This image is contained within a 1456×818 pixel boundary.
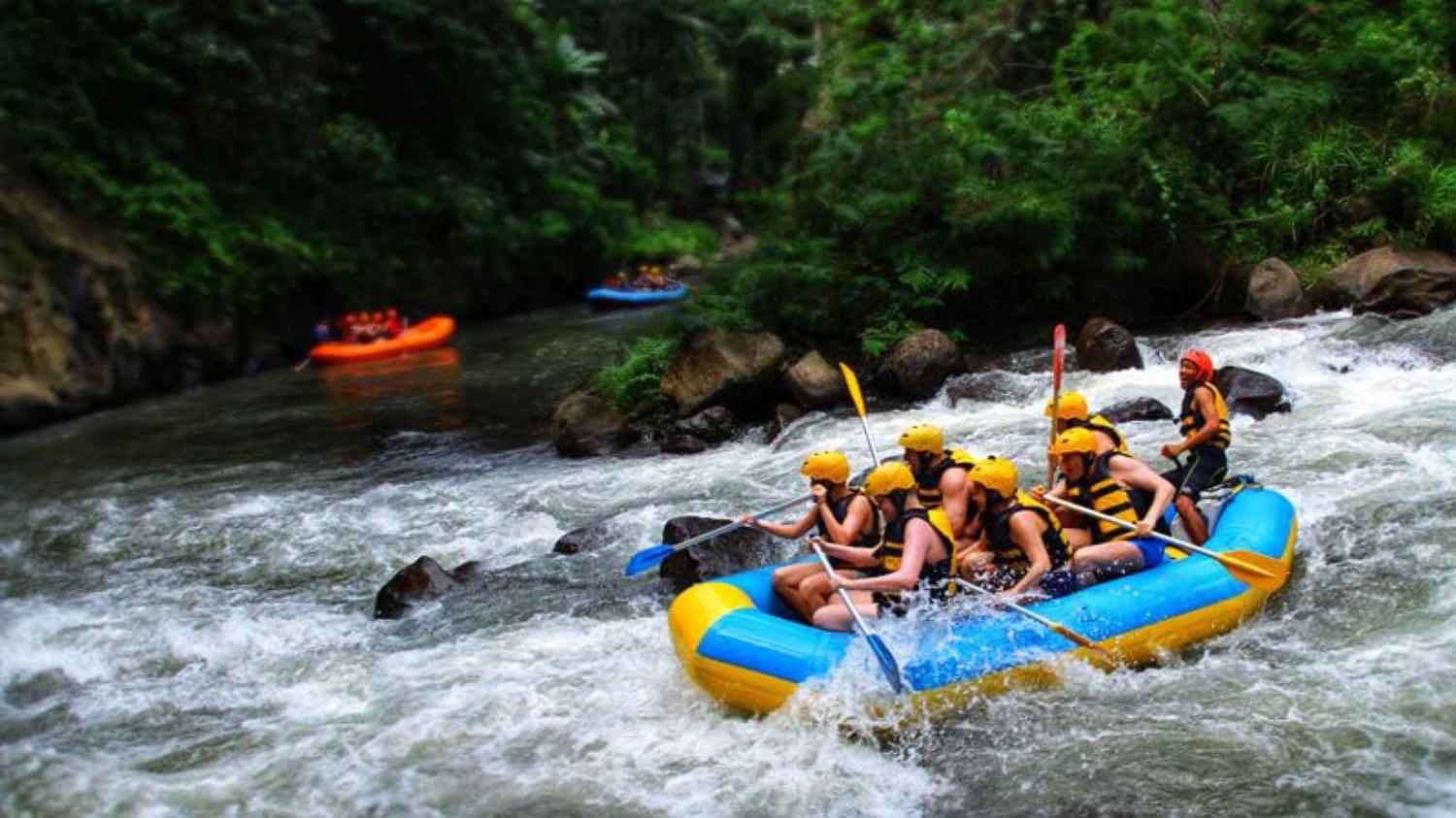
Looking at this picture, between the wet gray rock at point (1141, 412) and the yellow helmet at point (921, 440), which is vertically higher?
the yellow helmet at point (921, 440)

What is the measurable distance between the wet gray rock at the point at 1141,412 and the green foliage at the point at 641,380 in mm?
3811

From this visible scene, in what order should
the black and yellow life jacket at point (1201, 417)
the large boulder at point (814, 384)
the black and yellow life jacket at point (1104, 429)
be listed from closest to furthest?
1. the black and yellow life jacket at point (1104, 429)
2. the black and yellow life jacket at point (1201, 417)
3. the large boulder at point (814, 384)

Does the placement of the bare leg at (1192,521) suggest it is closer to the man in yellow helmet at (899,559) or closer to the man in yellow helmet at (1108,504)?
the man in yellow helmet at (1108,504)

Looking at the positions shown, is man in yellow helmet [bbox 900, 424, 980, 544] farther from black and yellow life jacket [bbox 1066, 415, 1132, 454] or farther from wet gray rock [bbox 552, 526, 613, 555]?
wet gray rock [bbox 552, 526, 613, 555]

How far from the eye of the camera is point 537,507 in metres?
8.98

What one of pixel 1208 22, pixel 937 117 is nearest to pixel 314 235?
pixel 937 117

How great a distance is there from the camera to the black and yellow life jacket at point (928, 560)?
5.47 meters

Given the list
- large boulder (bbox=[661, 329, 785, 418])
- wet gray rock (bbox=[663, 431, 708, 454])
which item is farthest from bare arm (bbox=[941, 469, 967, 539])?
large boulder (bbox=[661, 329, 785, 418])

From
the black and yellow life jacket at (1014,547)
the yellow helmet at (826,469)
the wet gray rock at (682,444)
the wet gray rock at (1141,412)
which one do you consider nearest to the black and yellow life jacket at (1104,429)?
the black and yellow life jacket at (1014,547)

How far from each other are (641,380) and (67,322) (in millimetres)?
6946

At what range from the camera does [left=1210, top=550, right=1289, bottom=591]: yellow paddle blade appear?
5.65 metres

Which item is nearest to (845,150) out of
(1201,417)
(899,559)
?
(1201,417)

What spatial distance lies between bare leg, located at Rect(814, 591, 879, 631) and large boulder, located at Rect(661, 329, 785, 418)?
5.37 m

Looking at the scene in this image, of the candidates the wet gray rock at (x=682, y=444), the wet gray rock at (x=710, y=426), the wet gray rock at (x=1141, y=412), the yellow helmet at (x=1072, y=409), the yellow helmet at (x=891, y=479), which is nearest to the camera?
the yellow helmet at (x=891, y=479)
